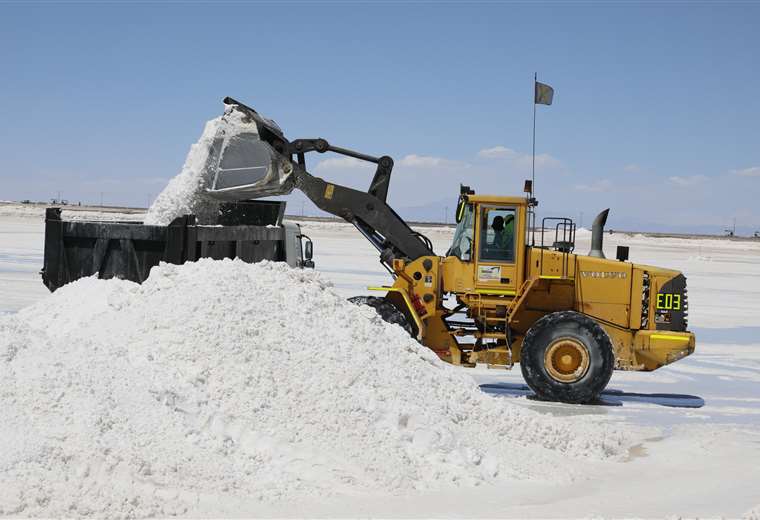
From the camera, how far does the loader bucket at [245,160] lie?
11.7 meters

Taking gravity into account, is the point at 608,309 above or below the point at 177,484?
above

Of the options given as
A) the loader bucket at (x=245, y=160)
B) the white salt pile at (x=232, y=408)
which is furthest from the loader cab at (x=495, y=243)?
the white salt pile at (x=232, y=408)

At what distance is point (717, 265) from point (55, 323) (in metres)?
43.6

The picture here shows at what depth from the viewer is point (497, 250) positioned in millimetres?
11914

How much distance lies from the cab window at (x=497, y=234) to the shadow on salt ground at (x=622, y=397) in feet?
5.66

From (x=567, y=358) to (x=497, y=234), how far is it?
70.7 inches

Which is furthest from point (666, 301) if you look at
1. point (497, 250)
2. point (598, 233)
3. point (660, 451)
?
point (660, 451)

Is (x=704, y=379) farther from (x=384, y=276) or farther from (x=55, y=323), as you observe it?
(x=384, y=276)

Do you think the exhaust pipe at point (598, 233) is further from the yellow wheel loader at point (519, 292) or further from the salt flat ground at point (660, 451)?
the salt flat ground at point (660, 451)

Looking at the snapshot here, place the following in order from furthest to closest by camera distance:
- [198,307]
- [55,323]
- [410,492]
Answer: [55,323] < [198,307] < [410,492]

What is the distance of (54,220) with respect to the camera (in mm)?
10375

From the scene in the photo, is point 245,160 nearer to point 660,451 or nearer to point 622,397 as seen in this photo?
point 622,397

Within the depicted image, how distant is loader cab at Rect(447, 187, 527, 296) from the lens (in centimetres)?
1180

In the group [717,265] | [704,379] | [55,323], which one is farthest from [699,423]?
→ [717,265]
